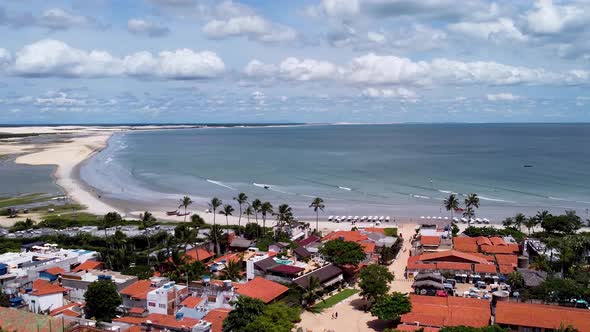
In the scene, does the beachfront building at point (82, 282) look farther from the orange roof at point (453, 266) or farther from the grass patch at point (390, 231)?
the grass patch at point (390, 231)

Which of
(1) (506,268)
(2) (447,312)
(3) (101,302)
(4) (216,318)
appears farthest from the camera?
(1) (506,268)

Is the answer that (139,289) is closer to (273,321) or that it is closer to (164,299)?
(164,299)

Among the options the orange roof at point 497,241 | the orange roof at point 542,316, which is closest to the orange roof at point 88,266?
the orange roof at point 542,316

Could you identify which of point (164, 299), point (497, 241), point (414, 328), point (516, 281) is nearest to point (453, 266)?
point (516, 281)

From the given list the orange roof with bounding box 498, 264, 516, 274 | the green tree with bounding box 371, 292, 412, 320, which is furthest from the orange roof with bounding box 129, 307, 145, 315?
the orange roof with bounding box 498, 264, 516, 274

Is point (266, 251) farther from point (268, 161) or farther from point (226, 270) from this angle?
point (268, 161)

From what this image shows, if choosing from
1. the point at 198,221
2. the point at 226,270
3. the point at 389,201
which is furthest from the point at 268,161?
the point at 226,270
